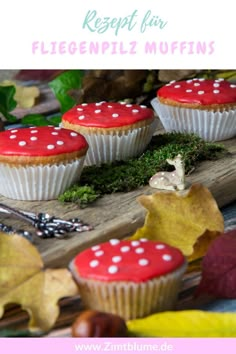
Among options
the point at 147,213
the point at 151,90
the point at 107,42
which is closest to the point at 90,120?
the point at 107,42

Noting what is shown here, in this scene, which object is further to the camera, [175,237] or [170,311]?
[175,237]

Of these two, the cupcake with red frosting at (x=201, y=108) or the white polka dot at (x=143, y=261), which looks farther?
the cupcake with red frosting at (x=201, y=108)

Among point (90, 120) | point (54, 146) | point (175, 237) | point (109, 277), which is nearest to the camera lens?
point (109, 277)

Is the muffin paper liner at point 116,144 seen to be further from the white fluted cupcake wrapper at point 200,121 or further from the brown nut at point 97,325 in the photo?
the brown nut at point 97,325

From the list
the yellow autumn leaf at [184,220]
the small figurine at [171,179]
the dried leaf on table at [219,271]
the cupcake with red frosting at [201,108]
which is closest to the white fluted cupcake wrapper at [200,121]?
the cupcake with red frosting at [201,108]

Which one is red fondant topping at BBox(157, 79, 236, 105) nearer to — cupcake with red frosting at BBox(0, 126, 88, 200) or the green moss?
the green moss

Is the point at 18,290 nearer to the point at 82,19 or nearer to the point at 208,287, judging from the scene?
the point at 208,287
